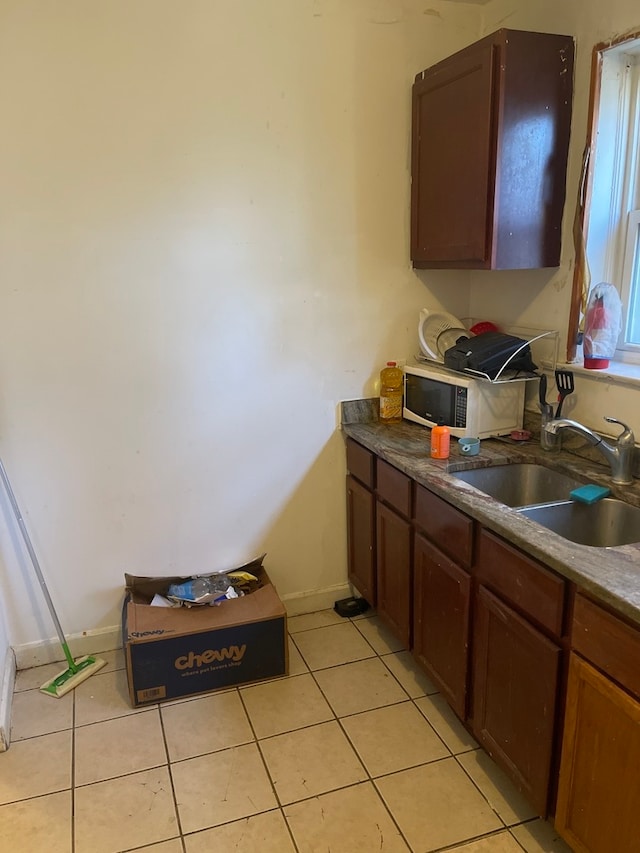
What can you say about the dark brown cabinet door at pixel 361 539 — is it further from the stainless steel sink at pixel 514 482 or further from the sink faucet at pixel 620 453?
the sink faucet at pixel 620 453

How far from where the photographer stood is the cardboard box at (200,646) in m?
2.32

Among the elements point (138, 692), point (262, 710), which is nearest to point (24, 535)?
point (138, 692)

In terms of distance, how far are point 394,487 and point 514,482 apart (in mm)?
425

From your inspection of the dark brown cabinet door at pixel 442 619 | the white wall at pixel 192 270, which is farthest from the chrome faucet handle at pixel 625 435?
the white wall at pixel 192 270

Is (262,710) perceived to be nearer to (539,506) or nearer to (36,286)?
(539,506)

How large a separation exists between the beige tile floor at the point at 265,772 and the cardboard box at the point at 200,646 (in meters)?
0.07

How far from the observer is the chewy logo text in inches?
93.0

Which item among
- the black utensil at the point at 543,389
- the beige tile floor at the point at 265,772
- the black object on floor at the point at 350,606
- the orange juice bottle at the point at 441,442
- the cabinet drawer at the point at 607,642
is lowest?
the beige tile floor at the point at 265,772

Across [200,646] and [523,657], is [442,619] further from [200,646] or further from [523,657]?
[200,646]

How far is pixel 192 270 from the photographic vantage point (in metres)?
2.46

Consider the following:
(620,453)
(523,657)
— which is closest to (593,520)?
(620,453)

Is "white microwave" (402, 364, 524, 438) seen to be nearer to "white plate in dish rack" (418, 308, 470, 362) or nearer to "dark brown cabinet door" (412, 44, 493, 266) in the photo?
"white plate in dish rack" (418, 308, 470, 362)

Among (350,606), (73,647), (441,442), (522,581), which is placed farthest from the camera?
(350,606)

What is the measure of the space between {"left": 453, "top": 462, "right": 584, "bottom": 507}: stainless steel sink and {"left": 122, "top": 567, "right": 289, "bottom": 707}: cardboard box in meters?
0.88
